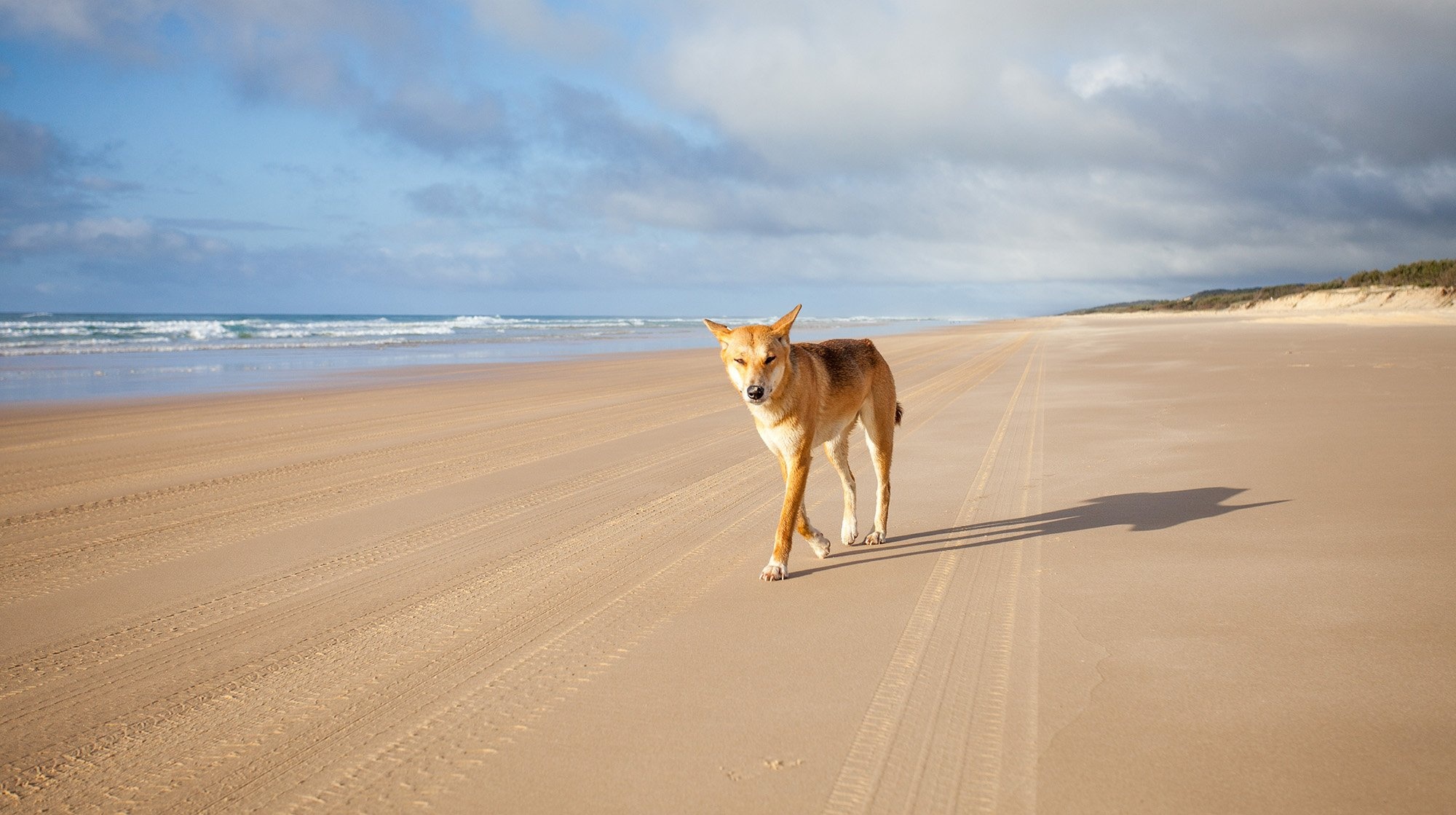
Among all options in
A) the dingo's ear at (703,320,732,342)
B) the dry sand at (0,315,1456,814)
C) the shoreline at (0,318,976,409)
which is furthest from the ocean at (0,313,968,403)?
the dingo's ear at (703,320,732,342)

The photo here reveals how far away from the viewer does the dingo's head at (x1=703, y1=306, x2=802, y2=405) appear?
480 centimetres

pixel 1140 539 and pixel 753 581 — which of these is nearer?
pixel 753 581

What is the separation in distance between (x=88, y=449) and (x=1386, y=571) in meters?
12.1

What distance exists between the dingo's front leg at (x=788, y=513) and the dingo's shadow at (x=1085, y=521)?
0.30 meters

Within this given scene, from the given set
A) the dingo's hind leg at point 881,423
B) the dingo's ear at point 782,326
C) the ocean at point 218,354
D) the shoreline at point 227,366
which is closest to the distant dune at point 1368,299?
the ocean at point 218,354

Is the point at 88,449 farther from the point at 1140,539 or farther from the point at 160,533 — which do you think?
the point at 1140,539

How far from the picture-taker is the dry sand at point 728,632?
2.69m

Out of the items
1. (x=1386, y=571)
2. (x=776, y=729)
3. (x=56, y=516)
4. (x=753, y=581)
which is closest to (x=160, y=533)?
(x=56, y=516)

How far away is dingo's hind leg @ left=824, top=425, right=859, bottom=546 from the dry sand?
158mm

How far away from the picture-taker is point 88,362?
24016mm

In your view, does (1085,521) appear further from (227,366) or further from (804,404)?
(227,366)

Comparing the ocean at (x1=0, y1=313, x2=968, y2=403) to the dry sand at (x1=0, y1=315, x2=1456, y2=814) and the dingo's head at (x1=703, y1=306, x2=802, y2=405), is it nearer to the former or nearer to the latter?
the dry sand at (x1=0, y1=315, x2=1456, y2=814)

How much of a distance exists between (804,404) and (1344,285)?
66.6m

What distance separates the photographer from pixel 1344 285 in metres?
56.0
